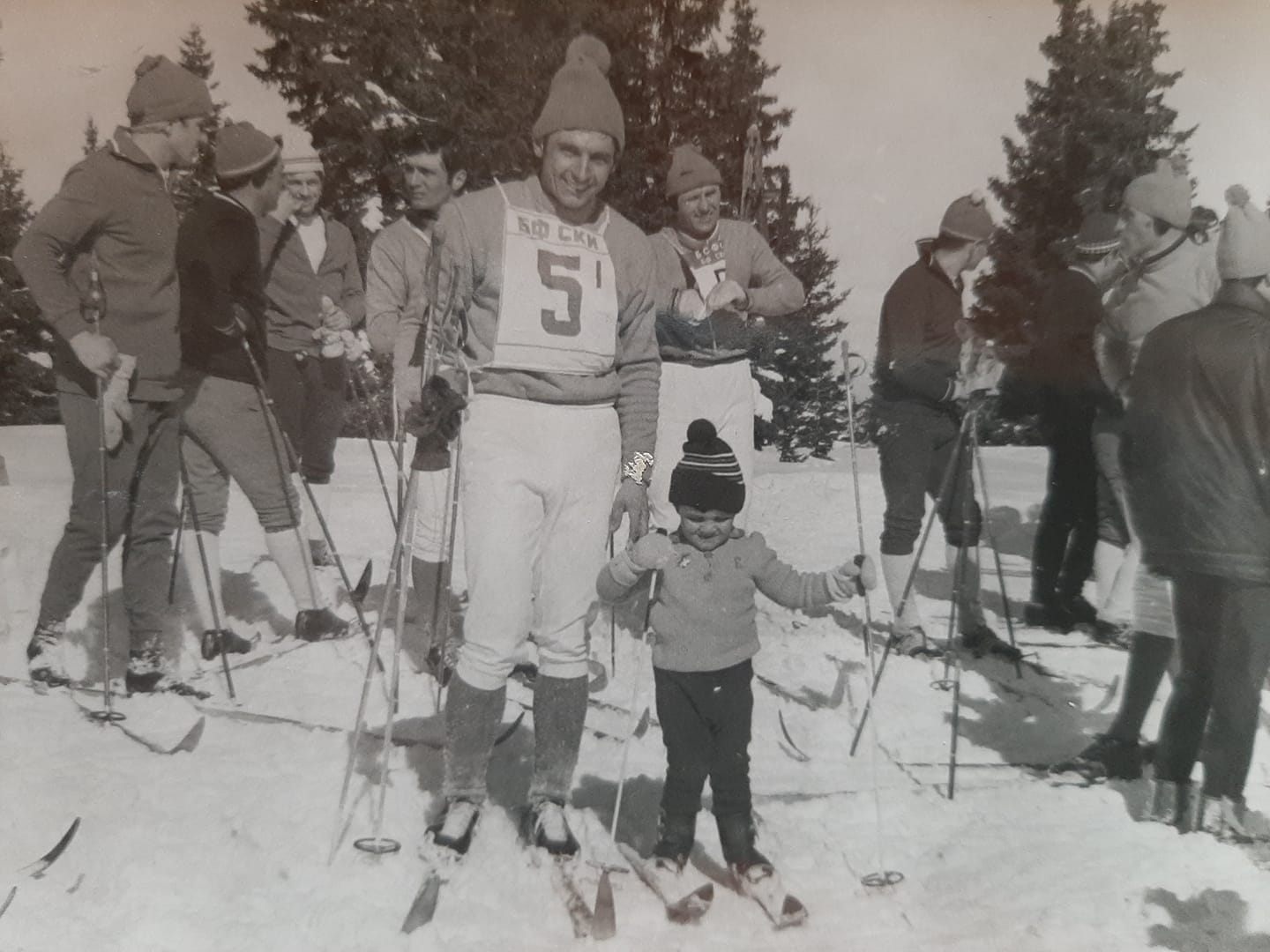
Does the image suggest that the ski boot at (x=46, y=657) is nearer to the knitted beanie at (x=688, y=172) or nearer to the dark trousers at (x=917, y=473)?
the knitted beanie at (x=688, y=172)

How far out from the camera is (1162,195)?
9.64 ft

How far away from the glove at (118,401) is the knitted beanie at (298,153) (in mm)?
689

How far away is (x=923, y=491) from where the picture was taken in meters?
3.05

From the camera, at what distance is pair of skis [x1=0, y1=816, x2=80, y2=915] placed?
251cm

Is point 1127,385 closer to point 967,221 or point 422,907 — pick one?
point 967,221

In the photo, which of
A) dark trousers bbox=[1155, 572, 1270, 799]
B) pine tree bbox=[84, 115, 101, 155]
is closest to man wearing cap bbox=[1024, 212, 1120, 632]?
dark trousers bbox=[1155, 572, 1270, 799]

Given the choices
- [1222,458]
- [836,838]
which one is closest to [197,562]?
[836,838]

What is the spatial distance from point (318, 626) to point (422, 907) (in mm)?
1013

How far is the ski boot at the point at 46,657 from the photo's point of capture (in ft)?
9.41

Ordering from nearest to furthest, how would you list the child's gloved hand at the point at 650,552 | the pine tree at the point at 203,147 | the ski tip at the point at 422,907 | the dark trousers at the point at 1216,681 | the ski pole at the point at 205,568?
the child's gloved hand at the point at 650,552 → the ski tip at the point at 422,907 → the dark trousers at the point at 1216,681 → the pine tree at the point at 203,147 → the ski pole at the point at 205,568

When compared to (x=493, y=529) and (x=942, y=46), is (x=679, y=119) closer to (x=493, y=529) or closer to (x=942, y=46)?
(x=942, y=46)

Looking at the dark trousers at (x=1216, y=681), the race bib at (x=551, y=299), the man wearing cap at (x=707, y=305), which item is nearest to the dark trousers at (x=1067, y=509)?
the dark trousers at (x=1216, y=681)

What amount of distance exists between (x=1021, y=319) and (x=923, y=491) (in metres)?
0.58

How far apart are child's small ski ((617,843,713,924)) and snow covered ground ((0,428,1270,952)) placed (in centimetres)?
4
